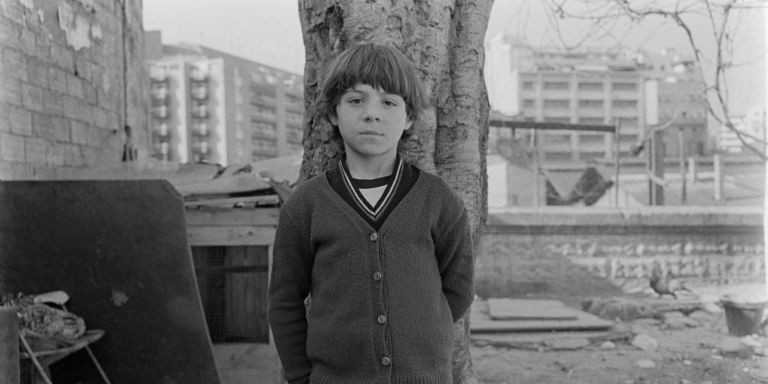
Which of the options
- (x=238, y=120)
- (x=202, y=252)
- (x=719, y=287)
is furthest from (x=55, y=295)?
(x=238, y=120)

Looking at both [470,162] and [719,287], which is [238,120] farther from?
[470,162]

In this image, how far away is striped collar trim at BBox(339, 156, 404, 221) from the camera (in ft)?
5.42

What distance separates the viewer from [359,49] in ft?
5.46

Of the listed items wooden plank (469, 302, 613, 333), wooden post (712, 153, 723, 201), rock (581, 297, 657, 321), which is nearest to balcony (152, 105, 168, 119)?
wooden post (712, 153, 723, 201)

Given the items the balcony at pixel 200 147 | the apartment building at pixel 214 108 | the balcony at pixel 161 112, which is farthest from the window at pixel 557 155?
the balcony at pixel 161 112

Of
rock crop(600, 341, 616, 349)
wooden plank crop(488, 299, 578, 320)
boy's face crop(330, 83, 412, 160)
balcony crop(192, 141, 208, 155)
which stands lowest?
rock crop(600, 341, 616, 349)

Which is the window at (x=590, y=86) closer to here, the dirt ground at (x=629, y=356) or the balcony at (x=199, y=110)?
the balcony at (x=199, y=110)

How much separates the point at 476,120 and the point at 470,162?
0.16 metres

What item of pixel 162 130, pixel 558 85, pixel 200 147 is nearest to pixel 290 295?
pixel 200 147

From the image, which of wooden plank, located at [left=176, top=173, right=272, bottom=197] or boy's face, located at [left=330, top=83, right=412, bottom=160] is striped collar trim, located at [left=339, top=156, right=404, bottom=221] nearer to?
boy's face, located at [left=330, top=83, right=412, bottom=160]

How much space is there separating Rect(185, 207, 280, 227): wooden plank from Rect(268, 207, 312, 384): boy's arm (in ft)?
10.6

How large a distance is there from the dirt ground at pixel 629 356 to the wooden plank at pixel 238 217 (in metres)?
2.23

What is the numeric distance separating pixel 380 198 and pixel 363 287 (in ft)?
0.77

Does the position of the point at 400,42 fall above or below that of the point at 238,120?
below
